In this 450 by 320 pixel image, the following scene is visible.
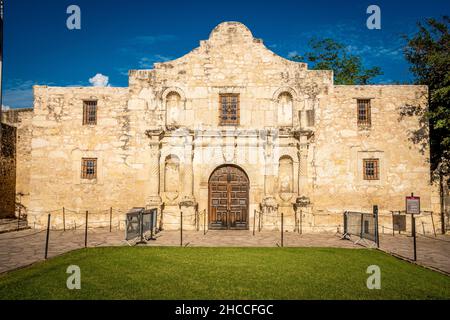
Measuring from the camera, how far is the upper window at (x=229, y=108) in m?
15.8

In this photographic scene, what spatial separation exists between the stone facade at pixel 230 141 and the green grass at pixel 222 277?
5.61 metres

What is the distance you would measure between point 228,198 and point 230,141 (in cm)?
262

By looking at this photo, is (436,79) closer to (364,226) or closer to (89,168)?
Result: (364,226)

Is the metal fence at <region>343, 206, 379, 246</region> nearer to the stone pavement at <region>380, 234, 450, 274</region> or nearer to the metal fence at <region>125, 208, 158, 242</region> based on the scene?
the stone pavement at <region>380, 234, 450, 274</region>

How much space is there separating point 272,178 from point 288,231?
96.7 inches

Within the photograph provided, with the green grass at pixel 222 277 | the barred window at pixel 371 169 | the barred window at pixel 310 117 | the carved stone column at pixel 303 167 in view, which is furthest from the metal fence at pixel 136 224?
the barred window at pixel 371 169

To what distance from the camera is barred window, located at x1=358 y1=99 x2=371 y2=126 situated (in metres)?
15.6

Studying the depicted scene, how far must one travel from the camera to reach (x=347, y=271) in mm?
7637

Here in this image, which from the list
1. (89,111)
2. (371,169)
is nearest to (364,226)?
(371,169)

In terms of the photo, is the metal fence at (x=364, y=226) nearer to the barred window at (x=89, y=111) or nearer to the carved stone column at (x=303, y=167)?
the carved stone column at (x=303, y=167)

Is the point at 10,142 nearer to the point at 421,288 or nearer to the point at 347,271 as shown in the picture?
the point at 347,271

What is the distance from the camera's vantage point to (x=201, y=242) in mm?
11773

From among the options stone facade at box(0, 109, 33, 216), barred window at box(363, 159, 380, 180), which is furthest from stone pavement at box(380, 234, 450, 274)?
stone facade at box(0, 109, 33, 216)
